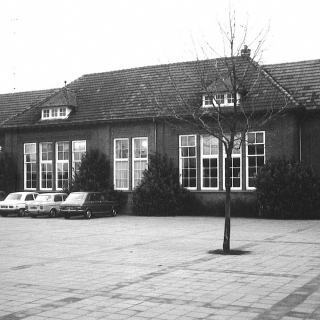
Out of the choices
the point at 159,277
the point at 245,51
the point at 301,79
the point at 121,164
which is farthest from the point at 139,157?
the point at 159,277

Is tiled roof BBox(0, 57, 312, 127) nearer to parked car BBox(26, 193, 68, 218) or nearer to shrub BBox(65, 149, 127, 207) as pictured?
shrub BBox(65, 149, 127, 207)

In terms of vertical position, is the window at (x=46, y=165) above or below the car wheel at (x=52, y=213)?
above

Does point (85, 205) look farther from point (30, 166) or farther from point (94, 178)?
point (30, 166)

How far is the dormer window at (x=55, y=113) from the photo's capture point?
35969 mm

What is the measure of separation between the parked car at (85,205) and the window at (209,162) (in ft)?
18.8

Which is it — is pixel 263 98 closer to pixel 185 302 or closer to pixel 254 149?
pixel 254 149

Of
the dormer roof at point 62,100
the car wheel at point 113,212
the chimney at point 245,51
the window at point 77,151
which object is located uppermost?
the dormer roof at point 62,100

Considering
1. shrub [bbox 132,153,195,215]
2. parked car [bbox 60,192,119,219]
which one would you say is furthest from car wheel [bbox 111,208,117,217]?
shrub [bbox 132,153,195,215]

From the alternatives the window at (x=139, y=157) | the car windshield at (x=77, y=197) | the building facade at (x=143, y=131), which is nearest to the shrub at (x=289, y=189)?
A: the building facade at (x=143, y=131)

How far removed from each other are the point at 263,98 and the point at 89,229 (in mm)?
12077

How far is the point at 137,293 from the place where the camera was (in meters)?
9.06

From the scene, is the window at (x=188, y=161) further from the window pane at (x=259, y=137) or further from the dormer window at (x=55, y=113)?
the dormer window at (x=55, y=113)

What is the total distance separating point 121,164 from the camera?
1321 inches

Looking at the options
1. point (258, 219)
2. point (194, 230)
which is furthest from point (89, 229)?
point (258, 219)
